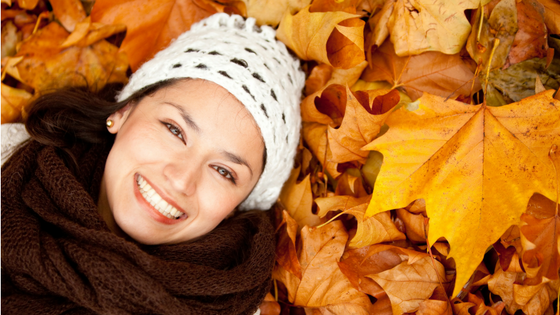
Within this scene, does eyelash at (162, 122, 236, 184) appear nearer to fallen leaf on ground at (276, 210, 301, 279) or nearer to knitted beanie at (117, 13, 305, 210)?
knitted beanie at (117, 13, 305, 210)

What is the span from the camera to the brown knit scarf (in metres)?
1.22

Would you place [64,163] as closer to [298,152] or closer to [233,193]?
[233,193]

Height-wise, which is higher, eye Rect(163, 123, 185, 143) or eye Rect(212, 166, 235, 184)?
eye Rect(163, 123, 185, 143)

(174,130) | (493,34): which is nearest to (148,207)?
(174,130)

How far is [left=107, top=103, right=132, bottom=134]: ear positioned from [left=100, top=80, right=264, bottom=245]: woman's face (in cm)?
10

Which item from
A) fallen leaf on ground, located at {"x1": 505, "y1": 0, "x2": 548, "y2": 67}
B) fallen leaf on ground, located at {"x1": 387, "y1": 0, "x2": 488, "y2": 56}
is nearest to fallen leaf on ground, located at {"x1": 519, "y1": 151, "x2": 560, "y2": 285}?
fallen leaf on ground, located at {"x1": 505, "y1": 0, "x2": 548, "y2": 67}

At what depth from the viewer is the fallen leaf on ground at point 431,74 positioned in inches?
58.4

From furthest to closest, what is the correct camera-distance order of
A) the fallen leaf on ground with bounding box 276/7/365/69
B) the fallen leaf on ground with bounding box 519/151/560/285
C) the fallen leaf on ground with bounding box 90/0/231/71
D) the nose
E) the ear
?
the fallen leaf on ground with bounding box 90/0/231/71 → the ear → the fallen leaf on ground with bounding box 276/7/365/69 → the nose → the fallen leaf on ground with bounding box 519/151/560/285

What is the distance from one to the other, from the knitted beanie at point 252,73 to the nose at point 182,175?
0.30 m

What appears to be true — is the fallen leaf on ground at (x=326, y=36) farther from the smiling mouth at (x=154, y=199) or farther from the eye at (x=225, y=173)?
the smiling mouth at (x=154, y=199)

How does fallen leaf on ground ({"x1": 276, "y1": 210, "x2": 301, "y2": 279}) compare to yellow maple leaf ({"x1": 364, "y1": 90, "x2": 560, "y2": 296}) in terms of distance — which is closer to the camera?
yellow maple leaf ({"x1": 364, "y1": 90, "x2": 560, "y2": 296})

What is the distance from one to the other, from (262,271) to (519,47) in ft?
4.01

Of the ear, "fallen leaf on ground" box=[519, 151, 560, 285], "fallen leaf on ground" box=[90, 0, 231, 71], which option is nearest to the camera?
"fallen leaf on ground" box=[519, 151, 560, 285]

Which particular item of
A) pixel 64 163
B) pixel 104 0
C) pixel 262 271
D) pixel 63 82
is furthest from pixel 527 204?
pixel 63 82
